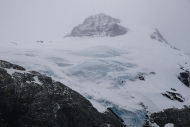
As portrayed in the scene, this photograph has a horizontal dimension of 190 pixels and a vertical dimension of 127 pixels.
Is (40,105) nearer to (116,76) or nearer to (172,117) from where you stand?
(116,76)

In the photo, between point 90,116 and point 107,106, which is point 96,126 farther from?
point 107,106

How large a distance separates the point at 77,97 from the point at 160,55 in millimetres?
24617

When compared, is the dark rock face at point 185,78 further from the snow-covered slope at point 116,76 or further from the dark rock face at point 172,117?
the dark rock face at point 172,117

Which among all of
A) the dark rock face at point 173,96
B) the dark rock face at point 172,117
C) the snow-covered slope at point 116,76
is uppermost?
the snow-covered slope at point 116,76

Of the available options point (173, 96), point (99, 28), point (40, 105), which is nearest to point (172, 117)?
point (173, 96)

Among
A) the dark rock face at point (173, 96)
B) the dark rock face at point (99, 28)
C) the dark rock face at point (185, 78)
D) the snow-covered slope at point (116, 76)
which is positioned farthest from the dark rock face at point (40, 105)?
the dark rock face at point (99, 28)

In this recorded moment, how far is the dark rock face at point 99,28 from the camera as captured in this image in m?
55.6

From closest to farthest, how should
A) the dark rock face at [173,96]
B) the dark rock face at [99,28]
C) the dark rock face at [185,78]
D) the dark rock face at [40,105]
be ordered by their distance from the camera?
1. the dark rock face at [40,105]
2. the dark rock face at [173,96]
3. the dark rock face at [185,78]
4. the dark rock face at [99,28]

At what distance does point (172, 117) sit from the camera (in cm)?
1797

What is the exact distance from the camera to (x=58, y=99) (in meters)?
13.9

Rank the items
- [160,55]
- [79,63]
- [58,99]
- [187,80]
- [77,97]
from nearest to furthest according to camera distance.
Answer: [58,99] → [77,97] → [79,63] → [187,80] → [160,55]

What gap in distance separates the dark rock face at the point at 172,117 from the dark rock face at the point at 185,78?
9.32 m

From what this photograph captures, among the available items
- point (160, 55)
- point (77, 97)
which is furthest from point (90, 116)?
point (160, 55)

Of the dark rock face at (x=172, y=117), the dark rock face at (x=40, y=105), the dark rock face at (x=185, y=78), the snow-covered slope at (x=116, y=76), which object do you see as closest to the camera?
the dark rock face at (x=40, y=105)
